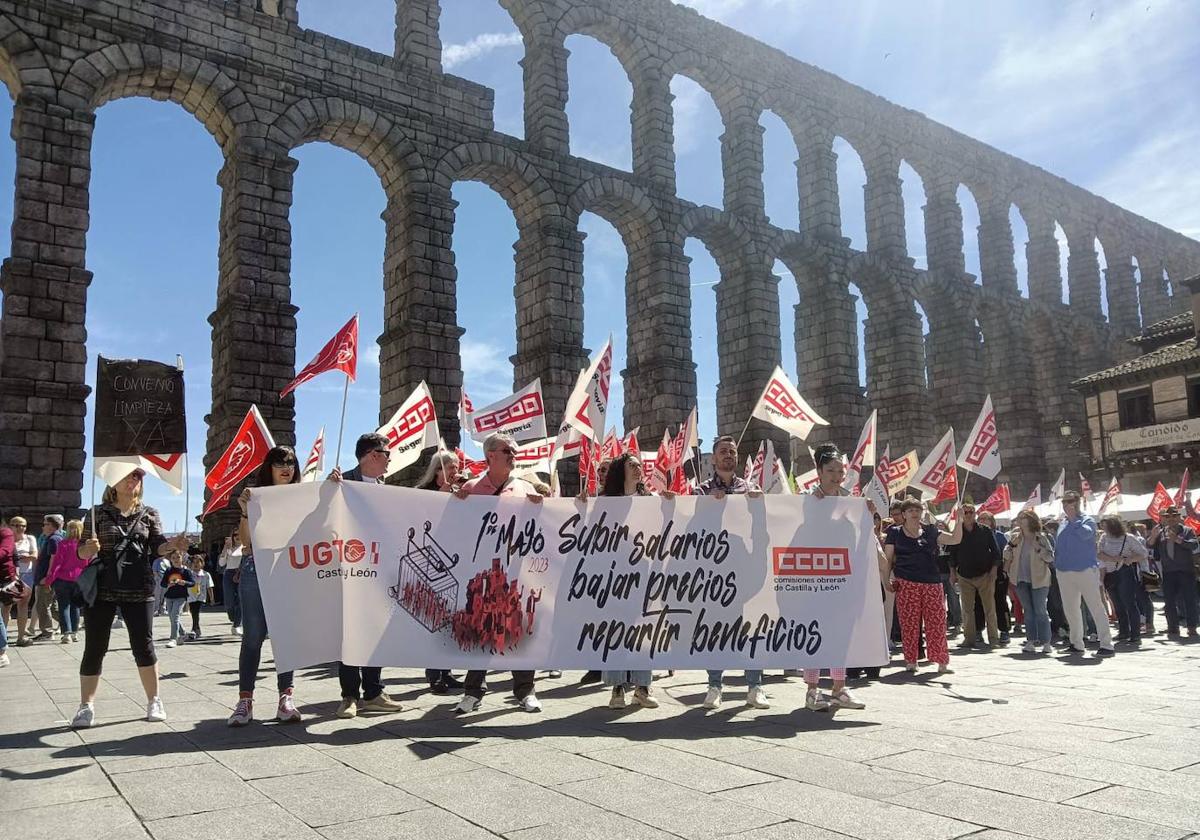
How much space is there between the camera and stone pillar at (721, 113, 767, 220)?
30.2 m

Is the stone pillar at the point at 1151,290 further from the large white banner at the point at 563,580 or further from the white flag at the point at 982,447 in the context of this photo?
the large white banner at the point at 563,580

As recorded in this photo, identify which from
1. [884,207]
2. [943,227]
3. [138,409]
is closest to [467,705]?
[138,409]

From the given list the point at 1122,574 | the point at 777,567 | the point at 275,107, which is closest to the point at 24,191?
the point at 275,107

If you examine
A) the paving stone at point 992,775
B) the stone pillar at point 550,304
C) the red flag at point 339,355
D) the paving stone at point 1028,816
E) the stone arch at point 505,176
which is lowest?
the paving stone at point 992,775

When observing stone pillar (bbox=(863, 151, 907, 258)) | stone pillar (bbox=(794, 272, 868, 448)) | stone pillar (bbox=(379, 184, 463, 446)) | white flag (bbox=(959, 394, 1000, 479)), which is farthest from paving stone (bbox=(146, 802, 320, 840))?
stone pillar (bbox=(863, 151, 907, 258))

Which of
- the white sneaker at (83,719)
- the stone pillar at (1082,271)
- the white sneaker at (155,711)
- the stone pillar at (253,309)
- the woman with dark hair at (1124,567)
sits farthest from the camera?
the stone pillar at (1082,271)

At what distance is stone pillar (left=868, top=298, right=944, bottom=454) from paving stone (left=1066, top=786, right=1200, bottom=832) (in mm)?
29940

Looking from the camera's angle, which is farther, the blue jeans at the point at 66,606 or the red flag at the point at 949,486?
the red flag at the point at 949,486

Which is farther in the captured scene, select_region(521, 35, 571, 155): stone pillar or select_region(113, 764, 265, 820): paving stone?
select_region(521, 35, 571, 155): stone pillar

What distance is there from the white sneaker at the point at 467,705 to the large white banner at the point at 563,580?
361 mm

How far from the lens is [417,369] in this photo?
22438 millimetres

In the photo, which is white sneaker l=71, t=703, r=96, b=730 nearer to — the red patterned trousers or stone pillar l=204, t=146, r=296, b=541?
the red patterned trousers

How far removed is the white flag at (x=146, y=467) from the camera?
274 inches

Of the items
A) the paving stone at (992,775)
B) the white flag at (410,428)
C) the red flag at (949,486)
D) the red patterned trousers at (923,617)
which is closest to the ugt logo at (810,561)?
the paving stone at (992,775)
